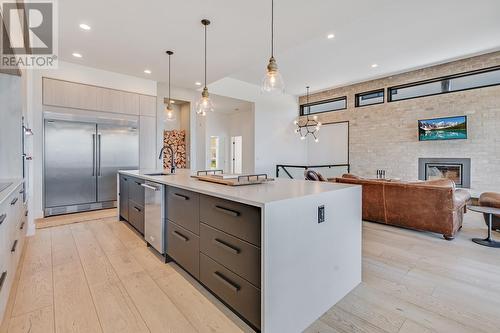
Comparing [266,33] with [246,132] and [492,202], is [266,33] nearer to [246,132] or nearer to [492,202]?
[492,202]

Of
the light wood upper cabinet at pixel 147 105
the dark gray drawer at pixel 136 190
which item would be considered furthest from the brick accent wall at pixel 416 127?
the dark gray drawer at pixel 136 190

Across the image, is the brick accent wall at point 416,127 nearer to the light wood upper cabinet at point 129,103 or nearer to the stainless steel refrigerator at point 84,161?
the light wood upper cabinet at point 129,103

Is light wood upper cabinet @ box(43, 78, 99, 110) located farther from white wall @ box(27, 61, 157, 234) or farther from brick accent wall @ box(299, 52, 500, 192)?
brick accent wall @ box(299, 52, 500, 192)

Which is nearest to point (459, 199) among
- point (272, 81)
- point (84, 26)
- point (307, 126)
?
point (272, 81)

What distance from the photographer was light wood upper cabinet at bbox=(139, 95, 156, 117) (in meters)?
5.24

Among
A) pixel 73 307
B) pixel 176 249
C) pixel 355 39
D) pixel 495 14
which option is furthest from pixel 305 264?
pixel 495 14

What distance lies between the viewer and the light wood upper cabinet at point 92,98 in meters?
4.22

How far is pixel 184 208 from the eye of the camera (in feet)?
6.56

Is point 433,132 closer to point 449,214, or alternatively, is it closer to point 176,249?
point 449,214

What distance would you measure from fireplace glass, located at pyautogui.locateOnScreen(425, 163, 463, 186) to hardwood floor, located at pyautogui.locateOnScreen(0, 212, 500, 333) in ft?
12.0

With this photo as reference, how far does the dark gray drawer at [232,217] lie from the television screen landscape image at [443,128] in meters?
6.51

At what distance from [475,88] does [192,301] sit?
23.6 feet

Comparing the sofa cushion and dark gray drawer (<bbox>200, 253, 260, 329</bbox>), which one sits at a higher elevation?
the sofa cushion

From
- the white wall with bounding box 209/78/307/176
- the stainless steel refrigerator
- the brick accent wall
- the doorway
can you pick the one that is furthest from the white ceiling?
the doorway
